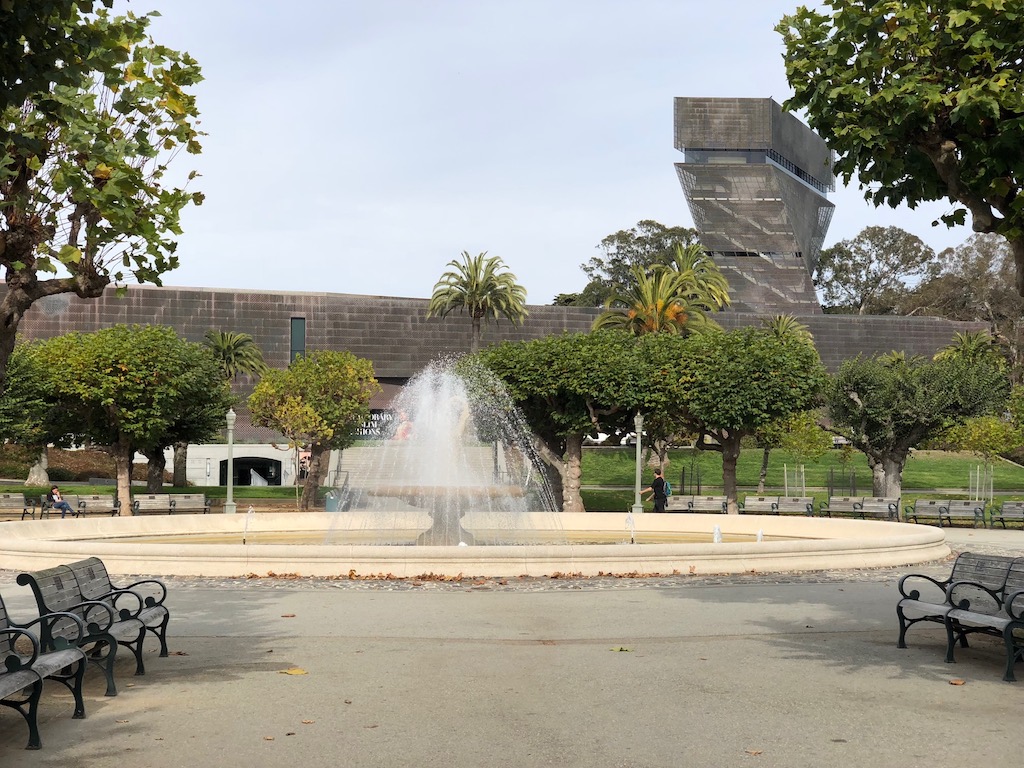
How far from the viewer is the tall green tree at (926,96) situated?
845 cm

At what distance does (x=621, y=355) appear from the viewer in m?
33.9

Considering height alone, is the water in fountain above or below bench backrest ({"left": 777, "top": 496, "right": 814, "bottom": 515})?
above

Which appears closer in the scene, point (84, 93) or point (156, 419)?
point (84, 93)

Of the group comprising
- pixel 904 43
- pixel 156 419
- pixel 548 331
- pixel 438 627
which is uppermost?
pixel 548 331

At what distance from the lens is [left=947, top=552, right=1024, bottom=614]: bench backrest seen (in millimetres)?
9096

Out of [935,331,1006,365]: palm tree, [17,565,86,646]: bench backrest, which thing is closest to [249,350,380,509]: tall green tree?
[17,565,86,646]: bench backrest

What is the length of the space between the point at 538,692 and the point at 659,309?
139 feet

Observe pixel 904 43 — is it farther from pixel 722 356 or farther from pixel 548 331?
pixel 548 331

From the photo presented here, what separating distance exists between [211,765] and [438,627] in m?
4.94

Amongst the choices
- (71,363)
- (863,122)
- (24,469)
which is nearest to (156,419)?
(71,363)

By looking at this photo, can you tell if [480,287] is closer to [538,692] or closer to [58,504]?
[58,504]

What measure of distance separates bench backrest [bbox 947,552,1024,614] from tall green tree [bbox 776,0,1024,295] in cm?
237

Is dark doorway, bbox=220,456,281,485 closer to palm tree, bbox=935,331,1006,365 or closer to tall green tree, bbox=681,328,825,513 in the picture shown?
tall green tree, bbox=681,328,825,513

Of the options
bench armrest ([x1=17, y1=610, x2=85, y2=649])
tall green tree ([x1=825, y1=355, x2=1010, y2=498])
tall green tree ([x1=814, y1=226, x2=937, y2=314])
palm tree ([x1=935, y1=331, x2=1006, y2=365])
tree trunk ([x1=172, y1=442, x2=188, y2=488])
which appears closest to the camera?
bench armrest ([x1=17, y1=610, x2=85, y2=649])
